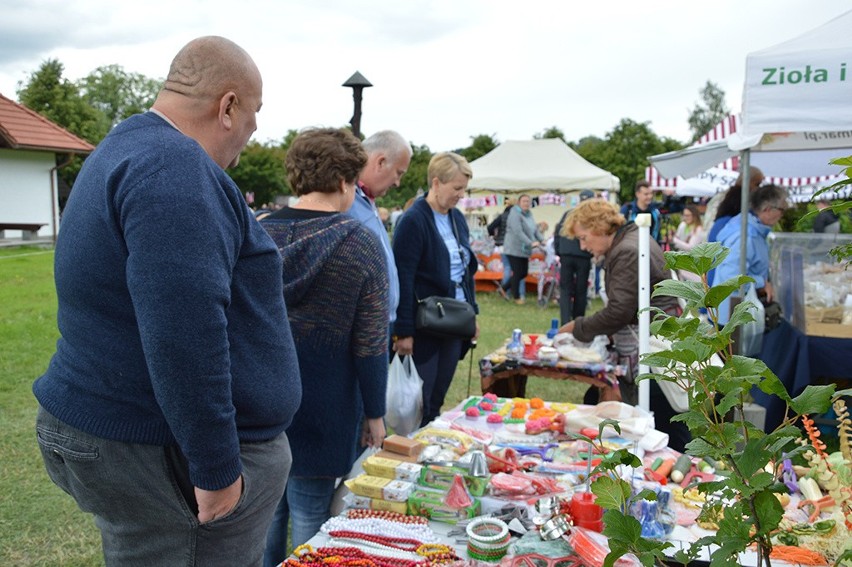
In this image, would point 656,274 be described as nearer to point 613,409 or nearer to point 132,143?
point 613,409

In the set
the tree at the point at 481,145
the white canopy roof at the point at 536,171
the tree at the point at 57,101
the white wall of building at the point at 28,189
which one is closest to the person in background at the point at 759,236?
the white canopy roof at the point at 536,171

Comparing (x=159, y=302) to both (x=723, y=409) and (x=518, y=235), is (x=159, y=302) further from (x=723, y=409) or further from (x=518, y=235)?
(x=518, y=235)

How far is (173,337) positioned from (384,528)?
3.11 feet

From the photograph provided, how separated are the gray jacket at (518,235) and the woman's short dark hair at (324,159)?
771cm

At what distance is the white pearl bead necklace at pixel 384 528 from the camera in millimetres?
1795

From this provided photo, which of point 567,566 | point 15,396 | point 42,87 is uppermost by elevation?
point 42,87

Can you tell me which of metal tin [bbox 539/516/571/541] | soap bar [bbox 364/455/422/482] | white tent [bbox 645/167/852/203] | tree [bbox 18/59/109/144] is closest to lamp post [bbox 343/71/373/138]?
soap bar [bbox 364/455/422/482]

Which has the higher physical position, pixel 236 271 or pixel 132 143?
pixel 132 143

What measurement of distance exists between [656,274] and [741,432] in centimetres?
268

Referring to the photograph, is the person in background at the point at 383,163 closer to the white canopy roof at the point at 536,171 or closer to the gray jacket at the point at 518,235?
the gray jacket at the point at 518,235

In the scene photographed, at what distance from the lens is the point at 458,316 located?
3469 millimetres

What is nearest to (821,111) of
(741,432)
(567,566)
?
(567,566)

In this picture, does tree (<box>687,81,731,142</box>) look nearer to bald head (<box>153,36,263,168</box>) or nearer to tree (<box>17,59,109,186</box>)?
tree (<box>17,59,109,186</box>)

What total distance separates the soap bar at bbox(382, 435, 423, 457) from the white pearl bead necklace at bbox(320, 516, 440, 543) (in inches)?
15.0
